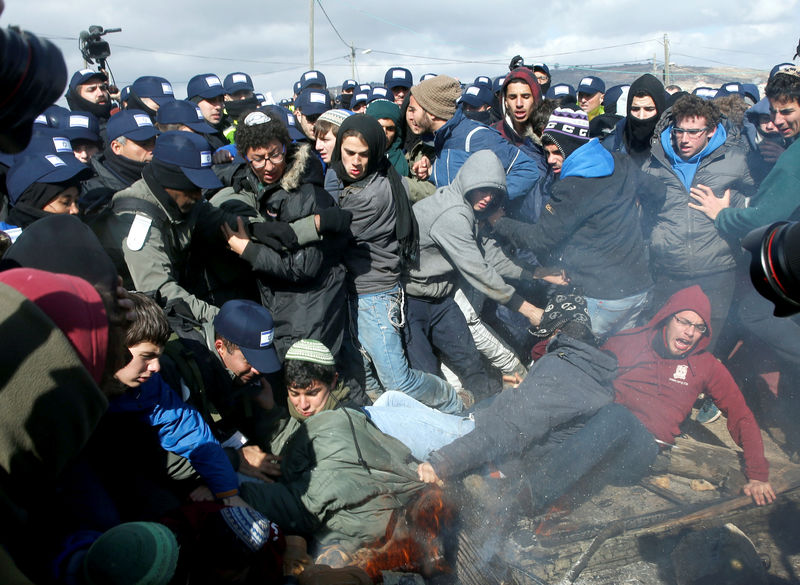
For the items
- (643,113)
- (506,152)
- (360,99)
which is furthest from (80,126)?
(643,113)

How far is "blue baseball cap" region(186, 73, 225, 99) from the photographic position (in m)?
6.04

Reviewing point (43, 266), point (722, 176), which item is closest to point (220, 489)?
point (43, 266)

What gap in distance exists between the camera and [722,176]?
4.06 metres

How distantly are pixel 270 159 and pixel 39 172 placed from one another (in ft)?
4.06

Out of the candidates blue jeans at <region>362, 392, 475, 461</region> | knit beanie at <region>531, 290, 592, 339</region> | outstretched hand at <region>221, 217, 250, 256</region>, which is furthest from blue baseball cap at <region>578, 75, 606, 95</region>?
outstretched hand at <region>221, 217, 250, 256</region>

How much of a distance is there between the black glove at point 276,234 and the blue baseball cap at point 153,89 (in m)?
3.11

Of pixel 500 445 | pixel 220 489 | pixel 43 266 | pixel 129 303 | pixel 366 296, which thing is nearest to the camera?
pixel 43 266

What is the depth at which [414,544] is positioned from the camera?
284cm

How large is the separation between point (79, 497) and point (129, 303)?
789 millimetres

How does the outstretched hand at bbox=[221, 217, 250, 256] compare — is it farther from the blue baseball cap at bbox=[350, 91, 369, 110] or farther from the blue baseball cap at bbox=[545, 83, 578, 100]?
the blue baseball cap at bbox=[545, 83, 578, 100]

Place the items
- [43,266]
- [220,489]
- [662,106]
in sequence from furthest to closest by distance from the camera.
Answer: [662,106] → [220,489] → [43,266]

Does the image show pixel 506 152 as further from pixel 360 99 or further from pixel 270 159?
pixel 360 99

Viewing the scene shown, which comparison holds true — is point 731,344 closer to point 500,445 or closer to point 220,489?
point 500,445

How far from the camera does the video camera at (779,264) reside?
1.84m
